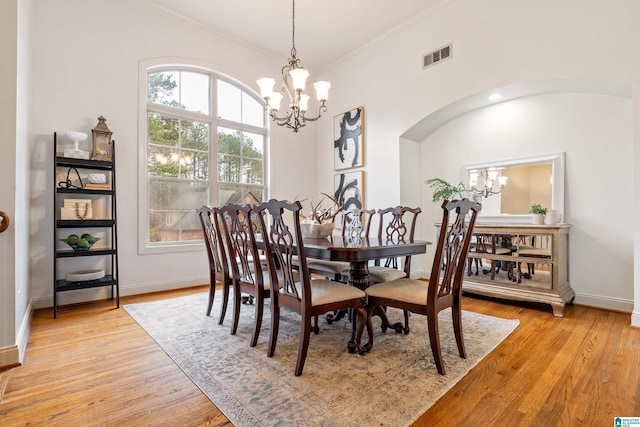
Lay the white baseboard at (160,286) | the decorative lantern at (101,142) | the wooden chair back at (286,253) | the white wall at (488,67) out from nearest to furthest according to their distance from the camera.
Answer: the wooden chair back at (286,253) → the white wall at (488,67) → the decorative lantern at (101,142) → the white baseboard at (160,286)

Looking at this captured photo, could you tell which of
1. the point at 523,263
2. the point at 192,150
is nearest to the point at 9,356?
the point at 192,150

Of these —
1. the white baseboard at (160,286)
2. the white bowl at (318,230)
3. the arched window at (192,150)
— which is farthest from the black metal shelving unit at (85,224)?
the white bowl at (318,230)

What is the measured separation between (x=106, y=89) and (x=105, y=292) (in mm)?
2327

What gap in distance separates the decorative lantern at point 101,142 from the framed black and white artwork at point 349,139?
10.5 ft

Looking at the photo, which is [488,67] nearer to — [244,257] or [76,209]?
[244,257]

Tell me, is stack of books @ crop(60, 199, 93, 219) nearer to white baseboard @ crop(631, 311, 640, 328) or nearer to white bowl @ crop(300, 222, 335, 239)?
white bowl @ crop(300, 222, 335, 239)

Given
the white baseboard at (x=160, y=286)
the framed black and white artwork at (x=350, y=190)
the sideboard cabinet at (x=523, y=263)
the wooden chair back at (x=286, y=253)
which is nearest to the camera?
the wooden chair back at (x=286, y=253)

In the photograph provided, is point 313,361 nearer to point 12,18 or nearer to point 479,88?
point 12,18

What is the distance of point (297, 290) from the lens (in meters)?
2.03

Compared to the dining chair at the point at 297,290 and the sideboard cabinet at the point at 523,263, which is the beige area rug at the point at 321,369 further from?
the sideboard cabinet at the point at 523,263

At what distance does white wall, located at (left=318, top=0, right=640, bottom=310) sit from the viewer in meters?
2.80

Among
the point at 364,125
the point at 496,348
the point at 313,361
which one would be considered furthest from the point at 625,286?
the point at 364,125

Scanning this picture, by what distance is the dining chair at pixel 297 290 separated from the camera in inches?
72.1

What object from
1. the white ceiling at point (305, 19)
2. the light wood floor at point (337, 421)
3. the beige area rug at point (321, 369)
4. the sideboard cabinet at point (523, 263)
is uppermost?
the white ceiling at point (305, 19)
